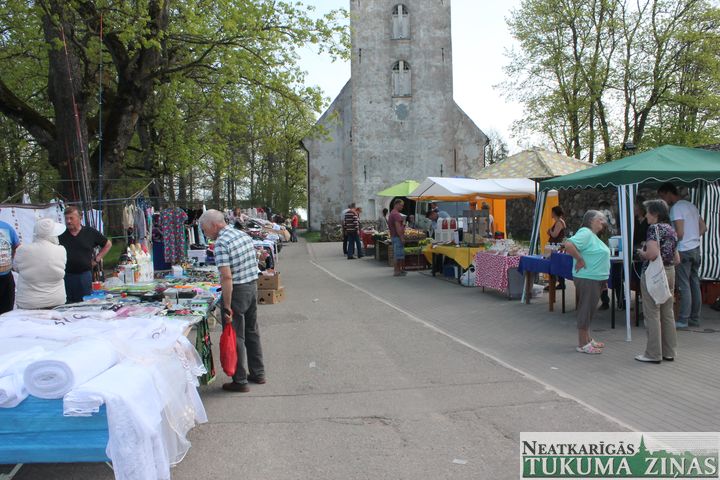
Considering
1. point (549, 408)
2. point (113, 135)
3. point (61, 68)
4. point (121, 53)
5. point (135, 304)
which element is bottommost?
point (549, 408)

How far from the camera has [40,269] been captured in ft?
20.2

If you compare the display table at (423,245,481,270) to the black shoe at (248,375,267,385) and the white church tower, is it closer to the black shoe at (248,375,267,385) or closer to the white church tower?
the black shoe at (248,375,267,385)

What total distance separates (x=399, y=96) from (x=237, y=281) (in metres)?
29.6

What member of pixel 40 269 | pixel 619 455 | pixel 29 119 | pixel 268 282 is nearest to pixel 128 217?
pixel 268 282

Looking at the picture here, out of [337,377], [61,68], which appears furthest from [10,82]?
[337,377]

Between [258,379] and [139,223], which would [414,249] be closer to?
[139,223]

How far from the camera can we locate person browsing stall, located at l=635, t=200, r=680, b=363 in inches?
264

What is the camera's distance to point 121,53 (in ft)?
50.2

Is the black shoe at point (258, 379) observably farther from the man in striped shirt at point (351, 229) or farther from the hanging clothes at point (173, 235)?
the man in striped shirt at point (351, 229)

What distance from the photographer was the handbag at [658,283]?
21.5 feet

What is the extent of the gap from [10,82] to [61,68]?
969 centimetres

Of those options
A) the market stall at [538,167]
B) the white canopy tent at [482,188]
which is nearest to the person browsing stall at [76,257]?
the white canopy tent at [482,188]

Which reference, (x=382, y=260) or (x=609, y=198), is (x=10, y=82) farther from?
(x=609, y=198)

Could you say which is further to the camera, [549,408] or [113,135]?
[113,135]
